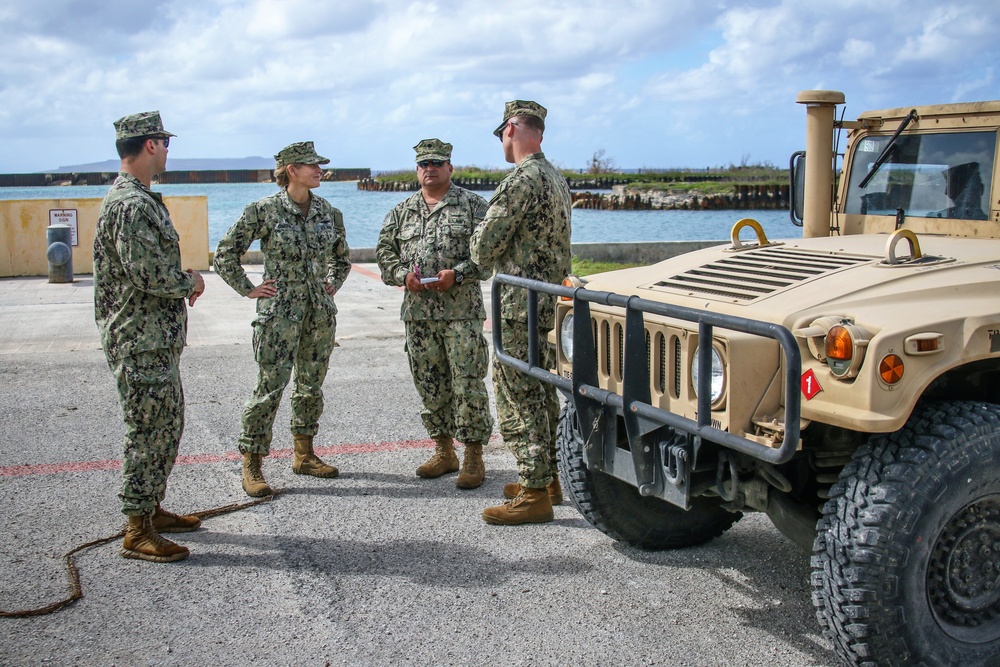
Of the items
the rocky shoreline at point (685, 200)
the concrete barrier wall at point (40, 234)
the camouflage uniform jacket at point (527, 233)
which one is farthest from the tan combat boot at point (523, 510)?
the rocky shoreline at point (685, 200)

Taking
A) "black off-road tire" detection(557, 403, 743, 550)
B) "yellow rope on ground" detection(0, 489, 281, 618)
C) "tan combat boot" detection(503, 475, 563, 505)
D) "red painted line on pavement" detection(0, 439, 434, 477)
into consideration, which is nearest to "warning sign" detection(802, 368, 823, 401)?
"black off-road tire" detection(557, 403, 743, 550)

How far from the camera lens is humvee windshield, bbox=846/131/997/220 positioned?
4.20m

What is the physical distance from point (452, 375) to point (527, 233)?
110 centimetres

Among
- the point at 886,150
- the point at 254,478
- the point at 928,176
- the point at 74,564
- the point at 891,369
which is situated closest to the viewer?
the point at 891,369

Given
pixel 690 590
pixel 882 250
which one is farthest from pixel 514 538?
pixel 882 250

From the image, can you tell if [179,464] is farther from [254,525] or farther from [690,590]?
[690,590]

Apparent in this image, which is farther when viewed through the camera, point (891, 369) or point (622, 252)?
point (622, 252)

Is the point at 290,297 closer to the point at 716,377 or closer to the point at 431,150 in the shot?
the point at 431,150

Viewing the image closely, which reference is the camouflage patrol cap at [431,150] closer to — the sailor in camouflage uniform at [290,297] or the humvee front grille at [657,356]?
the sailor in camouflage uniform at [290,297]

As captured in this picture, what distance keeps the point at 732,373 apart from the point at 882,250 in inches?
49.1

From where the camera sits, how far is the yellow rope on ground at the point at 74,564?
12.1 ft

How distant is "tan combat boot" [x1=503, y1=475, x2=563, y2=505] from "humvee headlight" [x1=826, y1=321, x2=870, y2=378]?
7.44ft

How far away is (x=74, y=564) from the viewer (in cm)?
418

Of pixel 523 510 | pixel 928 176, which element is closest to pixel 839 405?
pixel 928 176
